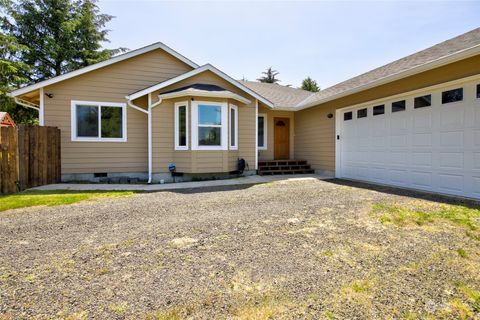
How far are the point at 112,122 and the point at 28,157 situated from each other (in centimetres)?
270

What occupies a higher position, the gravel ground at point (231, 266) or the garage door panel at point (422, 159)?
the garage door panel at point (422, 159)

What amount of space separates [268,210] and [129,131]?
6574 millimetres

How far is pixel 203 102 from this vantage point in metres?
8.50

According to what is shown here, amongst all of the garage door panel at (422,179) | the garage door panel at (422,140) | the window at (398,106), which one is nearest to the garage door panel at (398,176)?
the garage door panel at (422,179)

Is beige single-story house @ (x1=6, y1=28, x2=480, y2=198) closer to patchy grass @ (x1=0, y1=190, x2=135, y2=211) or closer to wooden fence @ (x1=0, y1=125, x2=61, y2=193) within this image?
wooden fence @ (x1=0, y1=125, x2=61, y2=193)

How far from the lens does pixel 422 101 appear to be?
6.75m

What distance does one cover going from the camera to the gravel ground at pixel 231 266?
194cm

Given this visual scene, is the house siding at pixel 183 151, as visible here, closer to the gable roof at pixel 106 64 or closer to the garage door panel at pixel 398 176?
the gable roof at pixel 106 64

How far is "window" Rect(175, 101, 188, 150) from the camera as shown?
8.59 meters

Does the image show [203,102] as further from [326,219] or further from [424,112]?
[424,112]

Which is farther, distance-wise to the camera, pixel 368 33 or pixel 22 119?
pixel 22 119


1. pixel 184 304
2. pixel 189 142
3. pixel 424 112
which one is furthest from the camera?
pixel 189 142

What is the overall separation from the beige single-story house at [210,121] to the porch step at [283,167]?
241 mm

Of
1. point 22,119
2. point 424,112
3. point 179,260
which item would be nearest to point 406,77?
point 424,112
